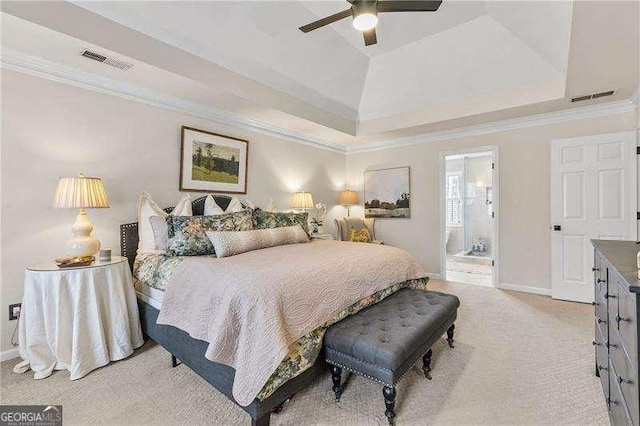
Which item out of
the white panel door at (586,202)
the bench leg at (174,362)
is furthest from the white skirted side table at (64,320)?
the white panel door at (586,202)

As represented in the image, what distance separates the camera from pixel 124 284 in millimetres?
2432

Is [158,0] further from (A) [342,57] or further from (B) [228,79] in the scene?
(A) [342,57]

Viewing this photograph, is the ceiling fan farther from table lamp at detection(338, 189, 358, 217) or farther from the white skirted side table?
table lamp at detection(338, 189, 358, 217)

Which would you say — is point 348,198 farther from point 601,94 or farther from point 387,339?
point 387,339

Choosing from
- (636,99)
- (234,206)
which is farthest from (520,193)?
(234,206)

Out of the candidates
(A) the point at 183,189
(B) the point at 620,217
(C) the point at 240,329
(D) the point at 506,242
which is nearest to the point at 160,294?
(C) the point at 240,329

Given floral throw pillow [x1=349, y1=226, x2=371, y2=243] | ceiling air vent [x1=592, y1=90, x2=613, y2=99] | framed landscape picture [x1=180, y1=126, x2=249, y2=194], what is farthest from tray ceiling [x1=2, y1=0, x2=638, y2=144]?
floral throw pillow [x1=349, y1=226, x2=371, y2=243]

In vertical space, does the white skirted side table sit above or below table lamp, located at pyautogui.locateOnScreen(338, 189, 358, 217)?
below

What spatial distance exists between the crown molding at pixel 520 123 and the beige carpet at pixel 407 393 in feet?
9.24

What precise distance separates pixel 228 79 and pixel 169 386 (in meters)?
2.80

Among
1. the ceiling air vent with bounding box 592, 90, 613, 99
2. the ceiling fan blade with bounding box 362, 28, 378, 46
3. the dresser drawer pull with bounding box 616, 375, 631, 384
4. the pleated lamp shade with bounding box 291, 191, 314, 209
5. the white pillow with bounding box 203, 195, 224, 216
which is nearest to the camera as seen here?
the dresser drawer pull with bounding box 616, 375, 631, 384

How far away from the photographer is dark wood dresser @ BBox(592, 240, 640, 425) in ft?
3.26

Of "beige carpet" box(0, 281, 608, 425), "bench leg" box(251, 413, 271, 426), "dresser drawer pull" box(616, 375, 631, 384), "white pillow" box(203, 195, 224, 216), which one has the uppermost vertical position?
"white pillow" box(203, 195, 224, 216)

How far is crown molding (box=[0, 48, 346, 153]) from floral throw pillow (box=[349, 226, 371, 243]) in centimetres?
204
